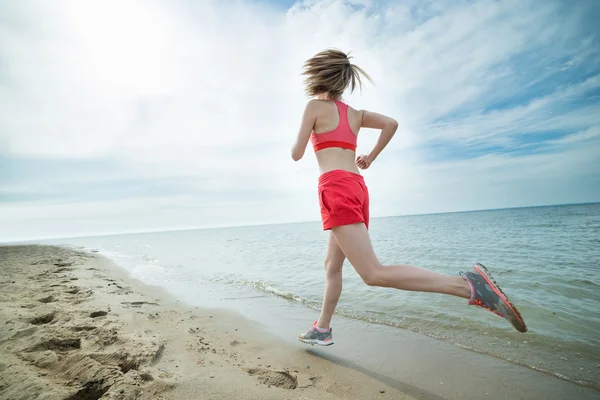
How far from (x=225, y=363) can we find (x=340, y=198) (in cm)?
164

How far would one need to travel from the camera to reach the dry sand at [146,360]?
63.6 inches

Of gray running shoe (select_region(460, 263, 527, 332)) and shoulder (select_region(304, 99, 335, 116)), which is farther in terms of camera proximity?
shoulder (select_region(304, 99, 335, 116))

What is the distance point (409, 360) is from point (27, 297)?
→ 478 centimetres

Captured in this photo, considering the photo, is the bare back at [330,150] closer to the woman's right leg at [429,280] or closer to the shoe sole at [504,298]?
the woman's right leg at [429,280]

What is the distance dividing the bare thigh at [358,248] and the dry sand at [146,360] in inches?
34.8

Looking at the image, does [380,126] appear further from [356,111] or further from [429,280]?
[429,280]

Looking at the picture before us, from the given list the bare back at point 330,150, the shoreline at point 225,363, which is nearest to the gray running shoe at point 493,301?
the shoreline at point 225,363

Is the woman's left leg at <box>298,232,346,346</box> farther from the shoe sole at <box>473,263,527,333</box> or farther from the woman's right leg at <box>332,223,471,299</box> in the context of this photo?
the shoe sole at <box>473,263,527,333</box>

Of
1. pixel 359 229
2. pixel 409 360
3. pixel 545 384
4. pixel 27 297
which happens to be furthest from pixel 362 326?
pixel 27 297

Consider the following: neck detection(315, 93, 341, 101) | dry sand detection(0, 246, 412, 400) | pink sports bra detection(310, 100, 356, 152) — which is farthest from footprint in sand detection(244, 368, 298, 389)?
neck detection(315, 93, 341, 101)

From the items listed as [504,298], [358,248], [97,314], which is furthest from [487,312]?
[97,314]

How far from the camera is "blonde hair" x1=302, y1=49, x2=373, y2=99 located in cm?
237

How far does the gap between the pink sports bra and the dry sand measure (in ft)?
6.06

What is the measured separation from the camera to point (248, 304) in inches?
188
